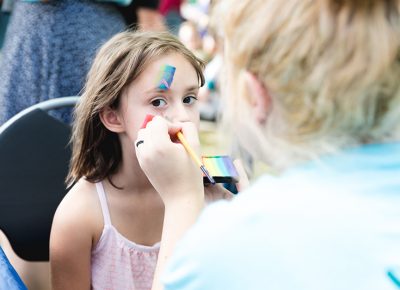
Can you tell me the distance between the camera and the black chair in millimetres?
1388

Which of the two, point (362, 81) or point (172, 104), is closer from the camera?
point (362, 81)

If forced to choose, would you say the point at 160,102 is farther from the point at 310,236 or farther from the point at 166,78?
the point at 310,236

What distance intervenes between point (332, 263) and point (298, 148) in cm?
14

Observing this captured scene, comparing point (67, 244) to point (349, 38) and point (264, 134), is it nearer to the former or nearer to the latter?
point (264, 134)

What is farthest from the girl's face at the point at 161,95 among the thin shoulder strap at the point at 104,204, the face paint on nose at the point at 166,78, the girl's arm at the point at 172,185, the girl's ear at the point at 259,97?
the girl's ear at the point at 259,97

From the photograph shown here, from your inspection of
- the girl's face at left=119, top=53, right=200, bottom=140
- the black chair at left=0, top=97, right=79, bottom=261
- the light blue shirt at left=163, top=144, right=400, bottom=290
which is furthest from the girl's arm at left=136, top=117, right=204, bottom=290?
the black chair at left=0, top=97, right=79, bottom=261

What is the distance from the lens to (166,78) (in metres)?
1.31

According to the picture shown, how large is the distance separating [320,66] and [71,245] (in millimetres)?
771

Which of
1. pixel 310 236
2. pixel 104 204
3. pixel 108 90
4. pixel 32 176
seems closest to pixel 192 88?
pixel 108 90

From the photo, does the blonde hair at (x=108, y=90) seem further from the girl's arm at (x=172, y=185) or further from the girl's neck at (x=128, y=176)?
the girl's arm at (x=172, y=185)

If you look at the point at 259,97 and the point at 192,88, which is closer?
the point at 259,97

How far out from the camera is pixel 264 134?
0.79 metres

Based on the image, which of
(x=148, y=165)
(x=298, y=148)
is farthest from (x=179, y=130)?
(x=298, y=148)

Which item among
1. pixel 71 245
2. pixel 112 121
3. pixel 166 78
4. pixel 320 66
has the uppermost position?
pixel 320 66
